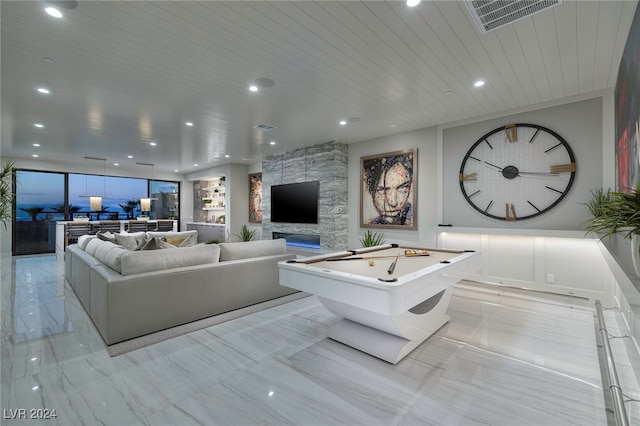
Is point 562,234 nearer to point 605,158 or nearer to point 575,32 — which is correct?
point 605,158

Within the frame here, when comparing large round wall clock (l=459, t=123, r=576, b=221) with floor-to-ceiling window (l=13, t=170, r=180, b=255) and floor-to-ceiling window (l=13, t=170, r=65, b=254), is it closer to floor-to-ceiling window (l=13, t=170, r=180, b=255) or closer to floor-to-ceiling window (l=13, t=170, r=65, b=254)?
floor-to-ceiling window (l=13, t=170, r=180, b=255)

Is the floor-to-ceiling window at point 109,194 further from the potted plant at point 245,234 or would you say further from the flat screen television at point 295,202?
the flat screen television at point 295,202

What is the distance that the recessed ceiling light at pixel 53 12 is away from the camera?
7.35 feet

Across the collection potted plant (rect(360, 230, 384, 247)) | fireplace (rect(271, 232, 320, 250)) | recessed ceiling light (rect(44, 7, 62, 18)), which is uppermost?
recessed ceiling light (rect(44, 7, 62, 18))

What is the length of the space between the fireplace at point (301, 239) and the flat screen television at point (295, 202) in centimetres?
40

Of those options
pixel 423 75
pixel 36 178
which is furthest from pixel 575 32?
pixel 36 178

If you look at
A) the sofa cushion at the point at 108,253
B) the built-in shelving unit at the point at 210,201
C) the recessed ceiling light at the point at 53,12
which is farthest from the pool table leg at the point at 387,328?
the built-in shelving unit at the point at 210,201

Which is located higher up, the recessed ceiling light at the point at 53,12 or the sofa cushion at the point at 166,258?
the recessed ceiling light at the point at 53,12

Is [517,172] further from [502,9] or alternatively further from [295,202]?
[295,202]

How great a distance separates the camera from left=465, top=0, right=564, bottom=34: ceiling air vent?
7.18 feet

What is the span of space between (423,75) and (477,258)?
7.28 ft

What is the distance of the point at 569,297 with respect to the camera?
3986mm

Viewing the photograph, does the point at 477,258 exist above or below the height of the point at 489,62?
below

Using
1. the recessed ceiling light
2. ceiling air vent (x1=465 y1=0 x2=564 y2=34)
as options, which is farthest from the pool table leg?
the recessed ceiling light
